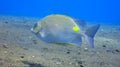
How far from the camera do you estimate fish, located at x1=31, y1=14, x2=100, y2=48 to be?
382 cm

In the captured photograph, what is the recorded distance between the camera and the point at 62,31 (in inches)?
153

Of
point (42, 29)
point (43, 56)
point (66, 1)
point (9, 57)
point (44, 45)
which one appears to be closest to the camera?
point (42, 29)

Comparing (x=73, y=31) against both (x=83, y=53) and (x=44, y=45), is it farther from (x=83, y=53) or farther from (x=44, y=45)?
(x=44, y=45)

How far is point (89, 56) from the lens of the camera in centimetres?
610

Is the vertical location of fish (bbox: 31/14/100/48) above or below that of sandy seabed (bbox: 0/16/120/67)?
above

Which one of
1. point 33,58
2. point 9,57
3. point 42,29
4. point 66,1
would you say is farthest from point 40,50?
point 66,1

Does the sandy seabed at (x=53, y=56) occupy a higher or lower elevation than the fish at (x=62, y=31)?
lower

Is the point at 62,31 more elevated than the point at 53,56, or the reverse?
the point at 62,31

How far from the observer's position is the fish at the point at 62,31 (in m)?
3.82

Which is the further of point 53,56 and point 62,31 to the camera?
point 53,56

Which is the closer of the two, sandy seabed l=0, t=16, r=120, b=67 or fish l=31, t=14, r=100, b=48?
fish l=31, t=14, r=100, b=48

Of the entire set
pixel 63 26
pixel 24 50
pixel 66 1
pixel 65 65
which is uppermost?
pixel 66 1

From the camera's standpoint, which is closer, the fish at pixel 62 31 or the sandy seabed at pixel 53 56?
the fish at pixel 62 31

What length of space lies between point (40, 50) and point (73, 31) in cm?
247
